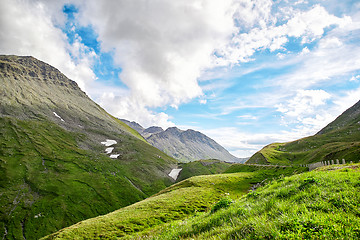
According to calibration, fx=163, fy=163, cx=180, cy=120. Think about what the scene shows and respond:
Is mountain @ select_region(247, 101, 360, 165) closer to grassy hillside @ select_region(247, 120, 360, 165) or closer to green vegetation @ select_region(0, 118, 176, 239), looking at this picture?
grassy hillside @ select_region(247, 120, 360, 165)

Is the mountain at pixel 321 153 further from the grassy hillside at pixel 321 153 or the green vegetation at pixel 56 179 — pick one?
the green vegetation at pixel 56 179

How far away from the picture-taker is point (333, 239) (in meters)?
3.34

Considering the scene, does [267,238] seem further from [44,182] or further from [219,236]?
[44,182]

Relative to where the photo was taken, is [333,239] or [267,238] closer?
[333,239]

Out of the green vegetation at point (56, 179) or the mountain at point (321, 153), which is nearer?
the mountain at point (321, 153)

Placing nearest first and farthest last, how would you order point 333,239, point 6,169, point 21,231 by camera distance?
point 333,239, point 21,231, point 6,169

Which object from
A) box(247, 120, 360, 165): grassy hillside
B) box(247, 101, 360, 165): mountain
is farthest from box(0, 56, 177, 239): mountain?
box(247, 101, 360, 165): mountain

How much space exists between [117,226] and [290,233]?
29280mm

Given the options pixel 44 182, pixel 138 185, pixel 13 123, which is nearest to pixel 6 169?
pixel 44 182

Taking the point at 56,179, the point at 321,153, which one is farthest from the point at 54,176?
the point at 321,153

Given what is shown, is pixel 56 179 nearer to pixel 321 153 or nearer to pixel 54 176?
pixel 54 176

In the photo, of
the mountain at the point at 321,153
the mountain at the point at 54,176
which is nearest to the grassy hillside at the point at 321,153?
the mountain at the point at 321,153

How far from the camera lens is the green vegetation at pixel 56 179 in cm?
9031

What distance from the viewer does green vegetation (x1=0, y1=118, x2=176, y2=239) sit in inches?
3556
